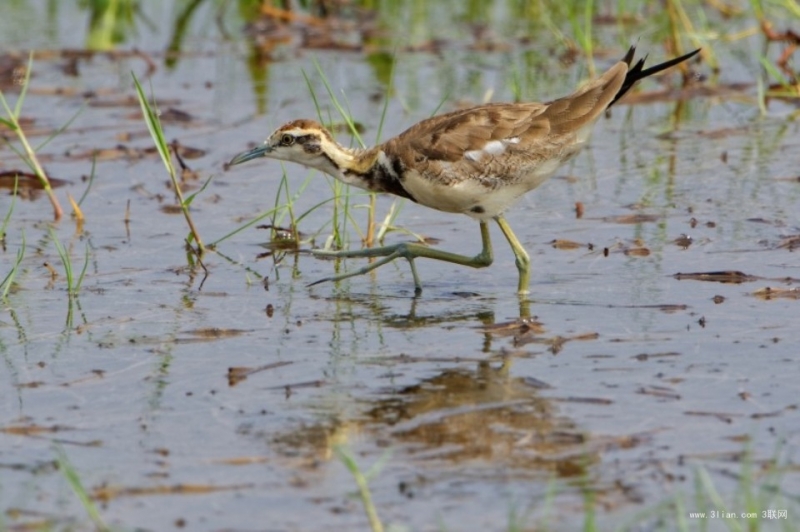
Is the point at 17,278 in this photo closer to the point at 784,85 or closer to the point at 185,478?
the point at 185,478

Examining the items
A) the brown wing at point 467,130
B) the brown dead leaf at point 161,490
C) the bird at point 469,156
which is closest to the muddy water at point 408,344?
the brown dead leaf at point 161,490

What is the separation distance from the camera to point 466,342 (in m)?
7.37

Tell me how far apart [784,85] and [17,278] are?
6.38 m

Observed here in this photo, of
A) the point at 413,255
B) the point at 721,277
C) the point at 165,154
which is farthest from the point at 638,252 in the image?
the point at 165,154

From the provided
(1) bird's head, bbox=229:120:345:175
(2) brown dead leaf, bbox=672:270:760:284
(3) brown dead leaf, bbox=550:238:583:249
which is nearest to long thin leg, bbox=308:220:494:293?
(1) bird's head, bbox=229:120:345:175

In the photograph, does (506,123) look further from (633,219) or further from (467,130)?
(633,219)

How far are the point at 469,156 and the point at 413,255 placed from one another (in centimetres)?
68

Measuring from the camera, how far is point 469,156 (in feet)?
27.1

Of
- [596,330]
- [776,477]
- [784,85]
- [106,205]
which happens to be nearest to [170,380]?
[596,330]

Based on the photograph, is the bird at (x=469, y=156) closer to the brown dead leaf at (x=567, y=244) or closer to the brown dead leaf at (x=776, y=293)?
the brown dead leaf at (x=567, y=244)

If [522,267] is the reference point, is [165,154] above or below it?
above

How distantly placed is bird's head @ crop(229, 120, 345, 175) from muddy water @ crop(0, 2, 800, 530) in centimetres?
73

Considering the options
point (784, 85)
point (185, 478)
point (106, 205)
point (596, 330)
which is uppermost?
point (784, 85)

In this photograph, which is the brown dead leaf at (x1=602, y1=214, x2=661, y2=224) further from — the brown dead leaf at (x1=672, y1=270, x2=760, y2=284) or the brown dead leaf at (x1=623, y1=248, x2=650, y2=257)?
the brown dead leaf at (x1=672, y1=270, x2=760, y2=284)
